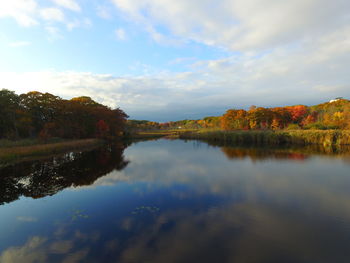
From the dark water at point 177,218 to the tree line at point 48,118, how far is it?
794 inches

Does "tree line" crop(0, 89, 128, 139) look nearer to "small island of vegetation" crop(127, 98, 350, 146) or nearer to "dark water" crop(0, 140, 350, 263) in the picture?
"dark water" crop(0, 140, 350, 263)

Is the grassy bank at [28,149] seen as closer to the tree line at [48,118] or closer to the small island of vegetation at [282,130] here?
the tree line at [48,118]

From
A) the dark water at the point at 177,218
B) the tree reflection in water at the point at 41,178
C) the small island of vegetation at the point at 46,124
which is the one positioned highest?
the small island of vegetation at the point at 46,124

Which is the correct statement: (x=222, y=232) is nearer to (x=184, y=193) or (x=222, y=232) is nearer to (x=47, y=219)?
(x=184, y=193)

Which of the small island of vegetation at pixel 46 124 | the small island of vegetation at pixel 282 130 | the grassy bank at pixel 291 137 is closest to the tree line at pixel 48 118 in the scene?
the small island of vegetation at pixel 46 124

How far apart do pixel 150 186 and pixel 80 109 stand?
31.9 metres

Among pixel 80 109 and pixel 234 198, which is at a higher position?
pixel 80 109

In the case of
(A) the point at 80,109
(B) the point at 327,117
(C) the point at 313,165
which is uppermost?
(A) the point at 80,109

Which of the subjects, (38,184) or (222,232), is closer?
(222,232)

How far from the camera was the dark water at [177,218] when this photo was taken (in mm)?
5262

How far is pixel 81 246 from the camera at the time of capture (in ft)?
18.2

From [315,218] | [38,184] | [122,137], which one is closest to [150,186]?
[38,184]

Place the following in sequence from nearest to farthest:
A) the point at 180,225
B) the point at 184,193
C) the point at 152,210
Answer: the point at 180,225 → the point at 152,210 → the point at 184,193

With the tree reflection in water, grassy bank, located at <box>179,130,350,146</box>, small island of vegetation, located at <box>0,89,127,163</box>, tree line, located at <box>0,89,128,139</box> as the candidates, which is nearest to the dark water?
the tree reflection in water
